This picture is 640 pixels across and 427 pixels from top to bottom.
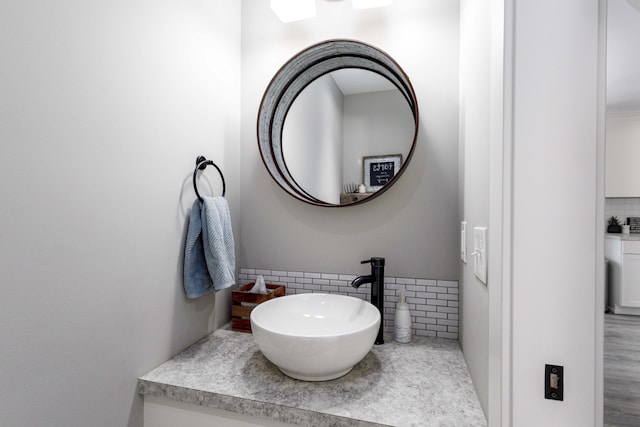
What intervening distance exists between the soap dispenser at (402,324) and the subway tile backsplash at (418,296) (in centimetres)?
7

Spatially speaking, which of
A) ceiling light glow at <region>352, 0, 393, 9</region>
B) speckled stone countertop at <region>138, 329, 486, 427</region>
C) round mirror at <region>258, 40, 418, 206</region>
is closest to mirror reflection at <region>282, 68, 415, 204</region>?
round mirror at <region>258, 40, 418, 206</region>

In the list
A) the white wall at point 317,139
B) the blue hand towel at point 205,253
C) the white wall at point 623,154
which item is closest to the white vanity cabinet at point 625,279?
the white wall at point 623,154

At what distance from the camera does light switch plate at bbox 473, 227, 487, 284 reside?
0.74 m

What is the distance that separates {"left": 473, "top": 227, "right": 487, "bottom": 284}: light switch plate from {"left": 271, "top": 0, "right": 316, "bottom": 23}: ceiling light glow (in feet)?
3.68

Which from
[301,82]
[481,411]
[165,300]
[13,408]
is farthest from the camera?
[301,82]

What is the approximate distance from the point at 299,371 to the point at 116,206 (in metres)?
0.70

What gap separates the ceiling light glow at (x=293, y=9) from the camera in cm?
128

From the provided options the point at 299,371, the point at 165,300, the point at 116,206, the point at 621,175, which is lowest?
the point at 299,371

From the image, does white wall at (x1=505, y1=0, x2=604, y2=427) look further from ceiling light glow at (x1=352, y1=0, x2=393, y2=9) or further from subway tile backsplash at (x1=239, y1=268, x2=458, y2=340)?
ceiling light glow at (x1=352, y1=0, x2=393, y2=9)

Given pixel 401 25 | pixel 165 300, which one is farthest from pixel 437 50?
pixel 165 300

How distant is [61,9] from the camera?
0.72m

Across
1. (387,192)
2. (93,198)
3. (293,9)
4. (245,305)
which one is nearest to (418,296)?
(387,192)

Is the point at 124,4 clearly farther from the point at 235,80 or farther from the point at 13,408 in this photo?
the point at 13,408

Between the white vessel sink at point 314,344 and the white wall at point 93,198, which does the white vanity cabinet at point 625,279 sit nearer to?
the white vessel sink at point 314,344
